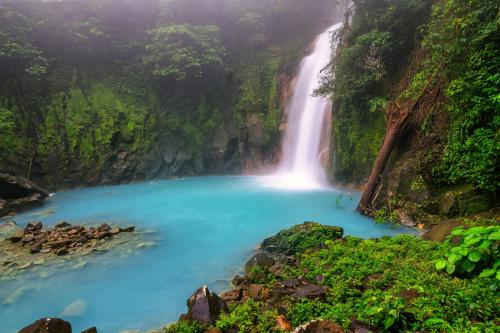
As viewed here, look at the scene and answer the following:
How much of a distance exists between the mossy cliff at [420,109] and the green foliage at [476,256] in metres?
3.52

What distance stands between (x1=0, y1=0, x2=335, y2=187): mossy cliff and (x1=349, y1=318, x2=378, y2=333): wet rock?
634 inches

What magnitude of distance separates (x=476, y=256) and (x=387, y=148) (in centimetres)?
629

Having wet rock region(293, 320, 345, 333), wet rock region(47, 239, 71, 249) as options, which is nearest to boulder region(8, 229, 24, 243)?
wet rock region(47, 239, 71, 249)

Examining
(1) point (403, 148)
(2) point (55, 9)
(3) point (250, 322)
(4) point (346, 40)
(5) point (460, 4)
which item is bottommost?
(3) point (250, 322)

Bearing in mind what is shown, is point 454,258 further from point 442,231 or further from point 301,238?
point 301,238

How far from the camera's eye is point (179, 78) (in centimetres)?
1939

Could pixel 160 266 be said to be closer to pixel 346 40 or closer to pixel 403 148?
pixel 403 148

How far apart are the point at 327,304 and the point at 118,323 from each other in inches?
136

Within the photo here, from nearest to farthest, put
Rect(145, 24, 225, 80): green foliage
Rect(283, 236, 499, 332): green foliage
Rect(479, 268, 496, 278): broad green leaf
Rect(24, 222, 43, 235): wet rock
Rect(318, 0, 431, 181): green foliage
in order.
→ Rect(283, 236, 499, 332): green foliage
Rect(479, 268, 496, 278): broad green leaf
Rect(24, 222, 43, 235): wet rock
Rect(318, 0, 431, 181): green foliage
Rect(145, 24, 225, 80): green foliage

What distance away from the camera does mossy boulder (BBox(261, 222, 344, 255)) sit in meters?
6.93

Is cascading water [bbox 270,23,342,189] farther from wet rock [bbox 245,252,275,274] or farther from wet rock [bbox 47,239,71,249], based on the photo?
wet rock [bbox 47,239,71,249]

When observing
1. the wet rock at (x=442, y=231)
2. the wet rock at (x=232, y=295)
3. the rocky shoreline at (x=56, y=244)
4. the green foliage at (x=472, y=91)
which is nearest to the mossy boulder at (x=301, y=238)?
the wet rock at (x=442, y=231)

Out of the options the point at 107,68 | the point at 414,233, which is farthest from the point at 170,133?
the point at 414,233

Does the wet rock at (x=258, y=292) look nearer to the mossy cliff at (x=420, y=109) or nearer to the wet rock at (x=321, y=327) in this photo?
the wet rock at (x=321, y=327)
